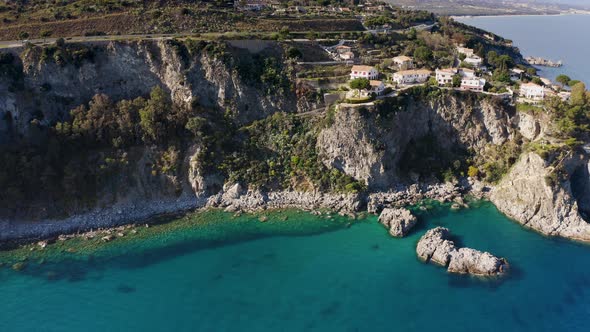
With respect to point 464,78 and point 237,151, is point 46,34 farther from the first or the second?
point 464,78

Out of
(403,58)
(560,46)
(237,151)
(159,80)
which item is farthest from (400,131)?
(560,46)

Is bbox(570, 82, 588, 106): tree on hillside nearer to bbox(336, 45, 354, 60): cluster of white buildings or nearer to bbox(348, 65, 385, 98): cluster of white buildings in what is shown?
bbox(348, 65, 385, 98): cluster of white buildings

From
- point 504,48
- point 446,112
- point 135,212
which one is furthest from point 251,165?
point 504,48

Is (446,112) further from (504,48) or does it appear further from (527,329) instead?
(504,48)

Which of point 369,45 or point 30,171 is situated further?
point 369,45

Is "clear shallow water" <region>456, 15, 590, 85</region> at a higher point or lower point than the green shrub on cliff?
higher

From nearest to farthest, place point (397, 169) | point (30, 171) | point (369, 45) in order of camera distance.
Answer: point (30, 171) → point (397, 169) → point (369, 45)

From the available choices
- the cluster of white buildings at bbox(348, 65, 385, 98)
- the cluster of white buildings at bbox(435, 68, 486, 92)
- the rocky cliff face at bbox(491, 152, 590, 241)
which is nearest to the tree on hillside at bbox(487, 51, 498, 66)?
the cluster of white buildings at bbox(435, 68, 486, 92)
